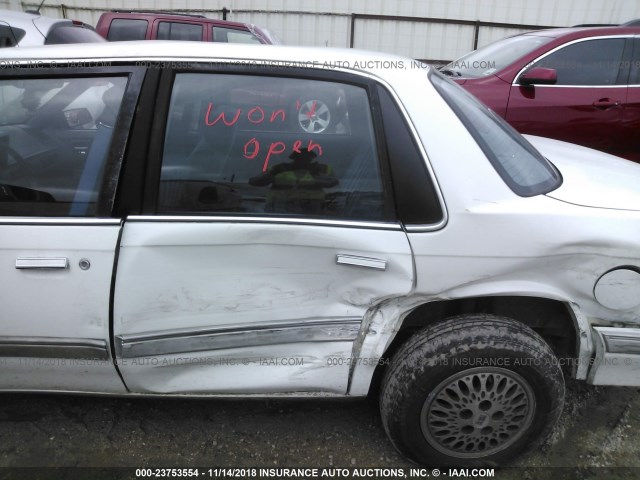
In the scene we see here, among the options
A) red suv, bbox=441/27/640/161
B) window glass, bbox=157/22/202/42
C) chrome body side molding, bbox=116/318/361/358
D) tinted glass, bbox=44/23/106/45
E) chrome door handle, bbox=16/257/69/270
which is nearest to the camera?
chrome door handle, bbox=16/257/69/270

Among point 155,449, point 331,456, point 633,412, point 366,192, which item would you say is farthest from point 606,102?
point 155,449

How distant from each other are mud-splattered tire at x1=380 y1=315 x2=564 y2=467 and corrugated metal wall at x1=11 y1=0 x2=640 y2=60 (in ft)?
37.3

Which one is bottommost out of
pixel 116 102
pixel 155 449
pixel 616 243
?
pixel 155 449

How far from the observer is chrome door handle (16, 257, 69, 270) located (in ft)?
5.73

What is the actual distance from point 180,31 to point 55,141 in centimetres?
641

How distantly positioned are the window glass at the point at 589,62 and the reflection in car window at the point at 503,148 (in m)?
2.58

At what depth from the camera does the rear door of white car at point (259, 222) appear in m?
1.76

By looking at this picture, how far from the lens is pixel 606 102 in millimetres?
4254

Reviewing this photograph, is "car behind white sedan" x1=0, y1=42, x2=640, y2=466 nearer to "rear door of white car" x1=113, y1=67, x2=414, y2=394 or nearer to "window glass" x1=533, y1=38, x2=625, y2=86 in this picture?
"rear door of white car" x1=113, y1=67, x2=414, y2=394

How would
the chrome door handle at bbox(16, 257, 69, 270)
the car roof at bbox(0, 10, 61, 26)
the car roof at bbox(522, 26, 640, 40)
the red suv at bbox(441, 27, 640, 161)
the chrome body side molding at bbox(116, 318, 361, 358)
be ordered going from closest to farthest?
the chrome door handle at bbox(16, 257, 69, 270), the chrome body side molding at bbox(116, 318, 361, 358), the red suv at bbox(441, 27, 640, 161), the car roof at bbox(522, 26, 640, 40), the car roof at bbox(0, 10, 61, 26)

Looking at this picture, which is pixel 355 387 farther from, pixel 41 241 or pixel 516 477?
pixel 41 241

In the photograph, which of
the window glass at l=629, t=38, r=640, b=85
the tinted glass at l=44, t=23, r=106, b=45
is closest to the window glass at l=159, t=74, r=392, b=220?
the tinted glass at l=44, t=23, r=106, b=45

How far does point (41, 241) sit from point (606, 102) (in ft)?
14.4

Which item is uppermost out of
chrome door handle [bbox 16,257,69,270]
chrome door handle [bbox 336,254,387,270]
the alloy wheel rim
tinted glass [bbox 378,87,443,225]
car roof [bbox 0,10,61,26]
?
car roof [bbox 0,10,61,26]
